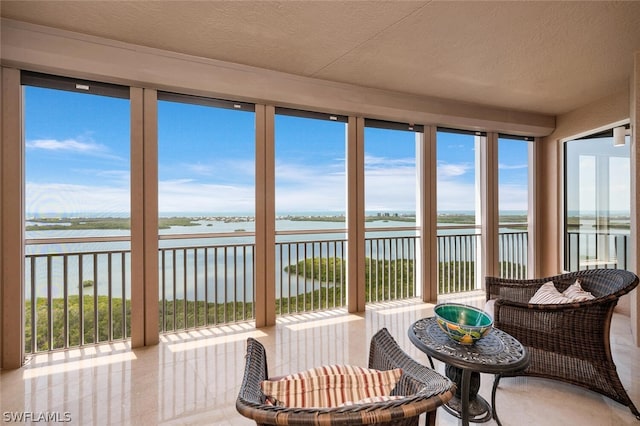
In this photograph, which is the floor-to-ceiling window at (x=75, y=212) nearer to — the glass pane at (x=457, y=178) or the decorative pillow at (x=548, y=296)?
the decorative pillow at (x=548, y=296)

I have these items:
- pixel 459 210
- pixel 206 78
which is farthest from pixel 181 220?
pixel 459 210

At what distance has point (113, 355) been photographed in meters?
2.86

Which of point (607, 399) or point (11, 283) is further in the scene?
point (11, 283)

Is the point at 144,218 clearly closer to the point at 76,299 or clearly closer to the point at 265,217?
the point at 76,299

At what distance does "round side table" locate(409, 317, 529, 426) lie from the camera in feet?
5.27

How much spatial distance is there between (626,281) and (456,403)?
1419 mm

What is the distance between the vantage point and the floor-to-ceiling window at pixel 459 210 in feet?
15.6

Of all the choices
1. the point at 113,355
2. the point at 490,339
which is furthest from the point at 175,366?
the point at 490,339

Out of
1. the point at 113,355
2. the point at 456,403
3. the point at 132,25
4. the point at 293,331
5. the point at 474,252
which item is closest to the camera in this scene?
the point at 456,403

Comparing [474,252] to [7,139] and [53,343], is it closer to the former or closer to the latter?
[53,343]

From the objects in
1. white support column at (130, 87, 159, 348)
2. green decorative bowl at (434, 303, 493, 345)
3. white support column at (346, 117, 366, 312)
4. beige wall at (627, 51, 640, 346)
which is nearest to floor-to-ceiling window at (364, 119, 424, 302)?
white support column at (346, 117, 366, 312)

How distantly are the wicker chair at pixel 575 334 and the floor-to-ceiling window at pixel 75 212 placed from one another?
3394mm

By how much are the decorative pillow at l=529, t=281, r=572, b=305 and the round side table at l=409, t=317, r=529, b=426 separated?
2.62 ft

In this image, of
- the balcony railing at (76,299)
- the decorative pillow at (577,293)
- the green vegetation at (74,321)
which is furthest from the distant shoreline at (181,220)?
the decorative pillow at (577,293)
